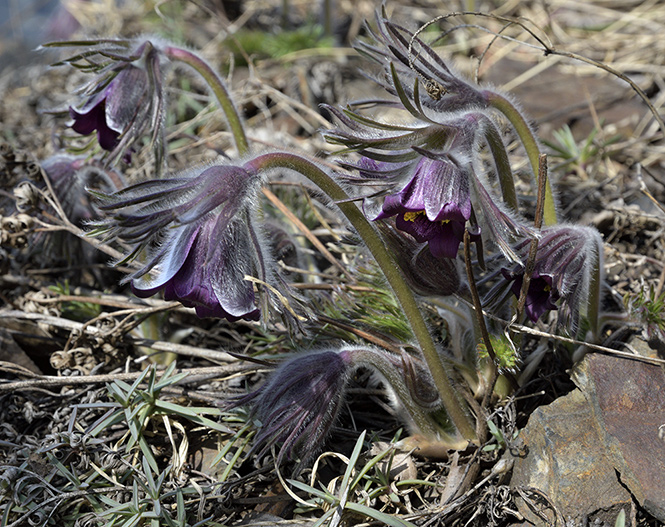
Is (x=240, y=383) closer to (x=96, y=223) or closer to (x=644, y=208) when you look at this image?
(x=96, y=223)

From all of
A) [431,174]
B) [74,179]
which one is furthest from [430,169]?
[74,179]

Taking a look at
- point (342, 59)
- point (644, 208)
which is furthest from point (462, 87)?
point (342, 59)

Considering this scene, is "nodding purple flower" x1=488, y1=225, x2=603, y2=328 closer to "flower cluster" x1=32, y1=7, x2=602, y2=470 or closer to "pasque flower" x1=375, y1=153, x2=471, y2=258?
"flower cluster" x1=32, y1=7, x2=602, y2=470

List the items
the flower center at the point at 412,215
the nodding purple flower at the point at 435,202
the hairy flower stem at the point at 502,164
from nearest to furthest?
the nodding purple flower at the point at 435,202
the flower center at the point at 412,215
the hairy flower stem at the point at 502,164

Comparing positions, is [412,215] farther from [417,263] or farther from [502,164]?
[502,164]

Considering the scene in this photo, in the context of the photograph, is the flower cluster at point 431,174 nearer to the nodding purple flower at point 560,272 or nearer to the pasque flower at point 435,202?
the pasque flower at point 435,202

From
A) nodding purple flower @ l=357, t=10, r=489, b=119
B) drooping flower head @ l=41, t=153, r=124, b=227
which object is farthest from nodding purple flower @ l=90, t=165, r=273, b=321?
drooping flower head @ l=41, t=153, r=124, b=227

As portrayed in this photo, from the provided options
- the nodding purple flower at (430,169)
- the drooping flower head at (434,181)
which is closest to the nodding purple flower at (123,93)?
the nodding purple flower at (430,169)
